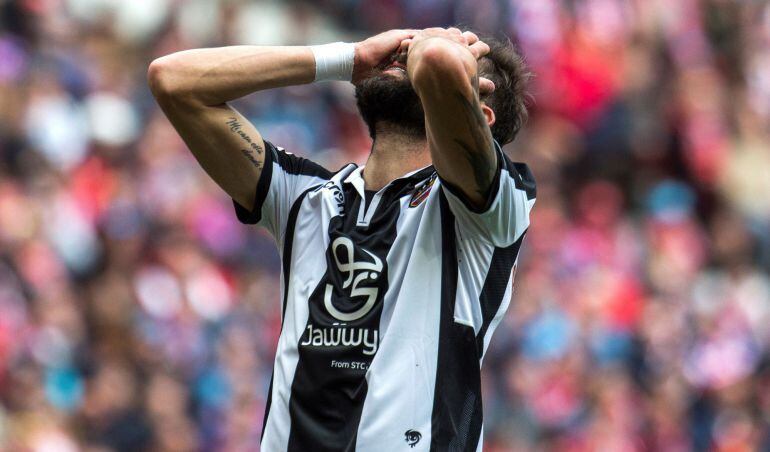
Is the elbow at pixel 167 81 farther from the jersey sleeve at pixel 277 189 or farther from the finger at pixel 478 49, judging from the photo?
the finger at pixel 478 49

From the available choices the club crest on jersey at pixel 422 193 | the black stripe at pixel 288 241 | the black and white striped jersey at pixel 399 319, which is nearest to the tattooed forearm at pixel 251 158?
the black stripe at pixel 288 241

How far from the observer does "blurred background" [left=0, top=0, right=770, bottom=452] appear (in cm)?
939

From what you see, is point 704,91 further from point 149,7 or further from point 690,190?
point 149,7

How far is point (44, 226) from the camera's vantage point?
992 cm

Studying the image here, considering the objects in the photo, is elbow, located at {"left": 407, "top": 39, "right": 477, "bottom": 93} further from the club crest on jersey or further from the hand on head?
the club crest on jersey

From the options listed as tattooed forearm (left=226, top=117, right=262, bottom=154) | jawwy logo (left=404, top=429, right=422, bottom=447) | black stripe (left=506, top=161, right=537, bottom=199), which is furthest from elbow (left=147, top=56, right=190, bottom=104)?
jawwy logo (left=404, top=429, right=422, bottom=447)

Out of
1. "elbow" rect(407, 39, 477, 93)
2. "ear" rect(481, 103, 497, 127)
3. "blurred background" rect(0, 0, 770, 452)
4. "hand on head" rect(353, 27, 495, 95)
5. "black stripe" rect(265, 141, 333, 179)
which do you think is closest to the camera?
"elbow" rect(407, 39, 477, 93)

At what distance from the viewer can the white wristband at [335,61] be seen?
383cm

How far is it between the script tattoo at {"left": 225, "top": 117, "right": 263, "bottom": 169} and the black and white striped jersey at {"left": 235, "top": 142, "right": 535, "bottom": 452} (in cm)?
29

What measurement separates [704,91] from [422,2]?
298 cm

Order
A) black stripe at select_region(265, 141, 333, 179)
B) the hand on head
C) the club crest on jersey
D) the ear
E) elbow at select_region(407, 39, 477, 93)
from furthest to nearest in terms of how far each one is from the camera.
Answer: black stripe at select_region(265, 141, 333, 179) < the ear < the club crest on jersey < the hand on head < elbow at select_region(407, 39, 477, 93)

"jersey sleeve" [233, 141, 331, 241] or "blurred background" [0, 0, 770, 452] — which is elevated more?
"blurred background" [0, 0, 770, 452]

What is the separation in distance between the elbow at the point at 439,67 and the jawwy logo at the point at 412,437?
0.88 metres

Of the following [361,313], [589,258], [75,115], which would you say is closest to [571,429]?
[589,258]
